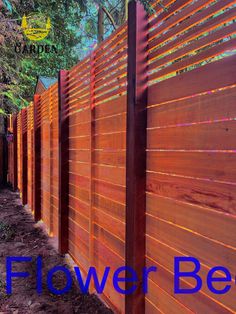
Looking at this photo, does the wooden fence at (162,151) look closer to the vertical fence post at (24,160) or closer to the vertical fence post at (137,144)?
the vertical fence post at (137,144)

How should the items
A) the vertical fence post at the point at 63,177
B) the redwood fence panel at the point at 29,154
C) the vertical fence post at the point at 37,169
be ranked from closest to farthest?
1. the vertical fence post at the point at 63,177
2. the vertical fence post at the point at 37,169
3. the redwood fence panel at the point at 29,154

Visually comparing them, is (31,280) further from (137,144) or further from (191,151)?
(191,151)

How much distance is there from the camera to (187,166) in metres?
1.59

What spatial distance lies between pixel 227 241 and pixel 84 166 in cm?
212

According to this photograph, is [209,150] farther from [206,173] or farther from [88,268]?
[88,268]

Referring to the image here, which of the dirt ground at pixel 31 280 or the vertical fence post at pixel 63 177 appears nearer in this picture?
the dirt ground at pixel 31 280

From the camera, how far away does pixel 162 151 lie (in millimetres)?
1807

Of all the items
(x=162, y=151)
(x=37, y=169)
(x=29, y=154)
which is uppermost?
(x=162, y=151)

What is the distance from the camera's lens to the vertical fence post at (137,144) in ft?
6.51

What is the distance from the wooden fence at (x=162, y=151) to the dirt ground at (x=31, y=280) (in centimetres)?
30

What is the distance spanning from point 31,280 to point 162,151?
240 centimetres

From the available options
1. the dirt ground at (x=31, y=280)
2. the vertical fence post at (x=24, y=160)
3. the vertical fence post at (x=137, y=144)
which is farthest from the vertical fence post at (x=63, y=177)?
the vertical fence post at (x=24, y=160)

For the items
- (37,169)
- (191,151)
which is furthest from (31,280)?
(37,169)

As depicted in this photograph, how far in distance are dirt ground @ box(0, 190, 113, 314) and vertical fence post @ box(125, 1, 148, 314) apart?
835mm
